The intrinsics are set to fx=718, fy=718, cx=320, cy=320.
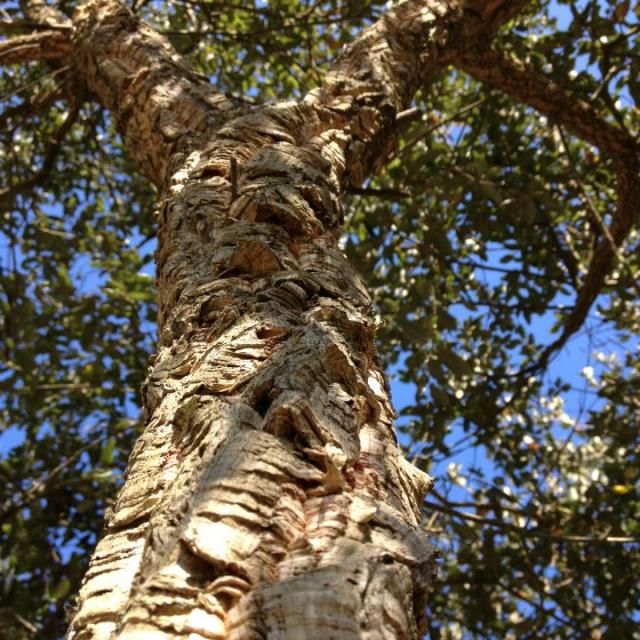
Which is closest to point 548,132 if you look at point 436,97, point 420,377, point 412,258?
point 436,97

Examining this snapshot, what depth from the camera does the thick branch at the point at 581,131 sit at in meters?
3.89

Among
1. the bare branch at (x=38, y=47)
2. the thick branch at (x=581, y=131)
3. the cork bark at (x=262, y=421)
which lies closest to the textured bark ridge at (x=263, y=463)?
the cork bark at (x=262, y=421)

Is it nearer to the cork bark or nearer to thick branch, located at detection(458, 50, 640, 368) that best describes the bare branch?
the cork bark

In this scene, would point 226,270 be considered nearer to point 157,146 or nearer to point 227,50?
point 157,146

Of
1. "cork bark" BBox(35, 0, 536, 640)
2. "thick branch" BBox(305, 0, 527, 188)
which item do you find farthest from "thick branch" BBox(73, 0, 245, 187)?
"thick branch" BBox(305, 0, 527, 188)

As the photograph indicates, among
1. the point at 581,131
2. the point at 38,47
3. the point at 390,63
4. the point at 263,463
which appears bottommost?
the point at 263,463

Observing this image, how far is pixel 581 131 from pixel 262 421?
147 inches

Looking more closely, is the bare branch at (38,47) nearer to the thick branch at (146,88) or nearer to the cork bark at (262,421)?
the thick branch at (146,88)

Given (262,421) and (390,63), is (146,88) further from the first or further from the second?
(262,421)

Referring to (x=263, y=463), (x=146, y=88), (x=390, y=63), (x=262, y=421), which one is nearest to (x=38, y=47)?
(x=146, y=88)

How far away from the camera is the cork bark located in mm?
803

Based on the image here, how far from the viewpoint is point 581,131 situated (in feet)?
13.8

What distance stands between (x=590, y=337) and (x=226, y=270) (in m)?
4.40

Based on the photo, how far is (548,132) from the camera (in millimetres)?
6242
